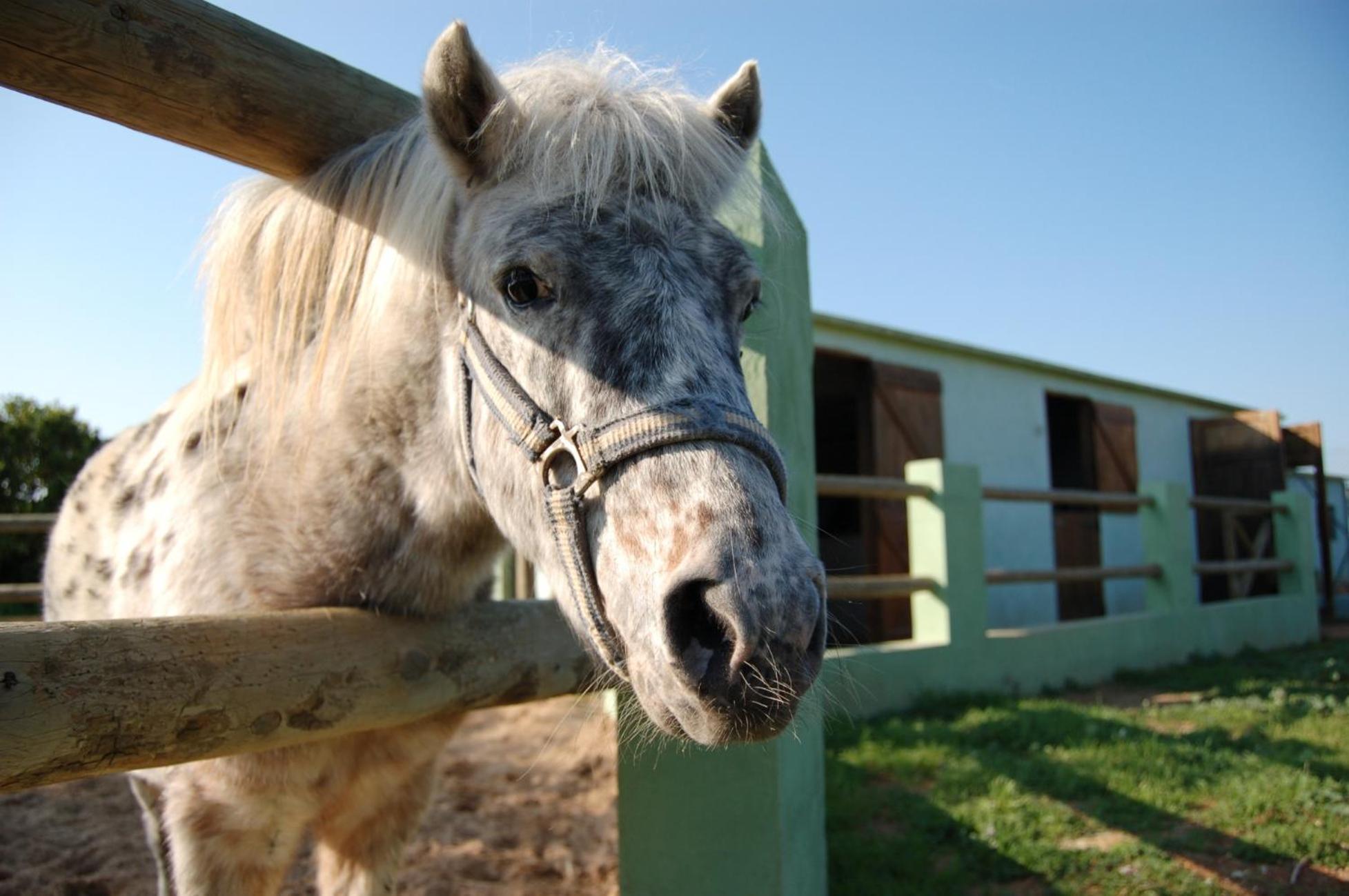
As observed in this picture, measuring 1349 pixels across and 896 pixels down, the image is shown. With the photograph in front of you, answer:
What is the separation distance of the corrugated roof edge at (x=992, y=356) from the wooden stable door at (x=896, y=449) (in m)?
0.35

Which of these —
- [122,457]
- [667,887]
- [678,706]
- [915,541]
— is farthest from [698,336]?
[915,541]

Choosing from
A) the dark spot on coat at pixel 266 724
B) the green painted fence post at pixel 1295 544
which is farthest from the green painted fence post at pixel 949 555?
the green painted fence post at pixel 1295 544

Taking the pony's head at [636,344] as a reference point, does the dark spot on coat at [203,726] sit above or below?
below

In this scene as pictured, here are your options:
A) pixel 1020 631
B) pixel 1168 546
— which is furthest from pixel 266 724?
pixel 1168 546

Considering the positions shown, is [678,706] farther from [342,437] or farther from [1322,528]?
[1322,528]

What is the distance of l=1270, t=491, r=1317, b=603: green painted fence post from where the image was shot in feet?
32.4

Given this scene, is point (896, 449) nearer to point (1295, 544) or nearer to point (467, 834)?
point (1295, 544)

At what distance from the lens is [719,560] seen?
1.14 meters

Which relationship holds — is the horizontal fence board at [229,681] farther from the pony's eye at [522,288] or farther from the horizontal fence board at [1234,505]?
the horizontal fence board at [1234,505]

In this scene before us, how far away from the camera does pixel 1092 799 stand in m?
3.64

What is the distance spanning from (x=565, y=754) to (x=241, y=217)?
13.0ft

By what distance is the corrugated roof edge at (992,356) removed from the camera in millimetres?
8594

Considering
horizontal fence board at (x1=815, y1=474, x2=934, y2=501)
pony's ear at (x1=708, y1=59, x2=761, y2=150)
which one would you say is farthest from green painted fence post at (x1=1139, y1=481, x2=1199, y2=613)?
pony's ear at (x1=708, y1=59, x2=761, y2=150)

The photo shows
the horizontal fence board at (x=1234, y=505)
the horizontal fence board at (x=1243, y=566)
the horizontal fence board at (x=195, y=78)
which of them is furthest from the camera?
the horizontal fence board at (x=1234, y=505)
